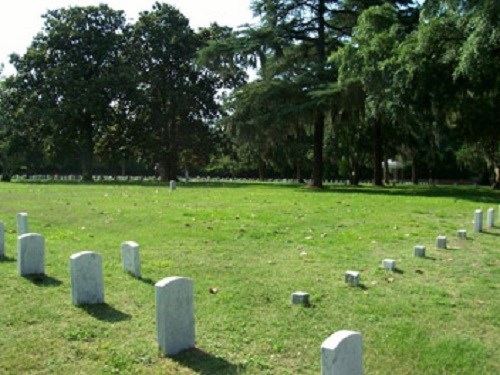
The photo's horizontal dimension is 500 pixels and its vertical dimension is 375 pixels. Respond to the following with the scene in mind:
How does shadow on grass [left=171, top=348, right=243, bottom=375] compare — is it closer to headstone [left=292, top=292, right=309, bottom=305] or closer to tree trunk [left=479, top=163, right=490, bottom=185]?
headstone [left=292, top=292, right=309, bottom=305]

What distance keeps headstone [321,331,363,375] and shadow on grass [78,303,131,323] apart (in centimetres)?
261

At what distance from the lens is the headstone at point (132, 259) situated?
713 centimetres

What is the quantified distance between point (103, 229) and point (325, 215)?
6.06m

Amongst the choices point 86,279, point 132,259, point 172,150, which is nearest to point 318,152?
point 172,150

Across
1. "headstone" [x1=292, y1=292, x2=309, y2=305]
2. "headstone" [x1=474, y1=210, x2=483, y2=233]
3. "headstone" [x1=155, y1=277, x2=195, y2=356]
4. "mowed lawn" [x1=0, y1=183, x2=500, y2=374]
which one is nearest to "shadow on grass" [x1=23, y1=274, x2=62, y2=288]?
"mowed lawn" [x1=0, y1=183, x2=500, y2=374]

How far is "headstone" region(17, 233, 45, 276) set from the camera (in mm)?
6777

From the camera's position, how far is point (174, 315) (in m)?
4.77

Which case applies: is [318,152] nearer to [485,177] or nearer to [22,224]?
[22,224]

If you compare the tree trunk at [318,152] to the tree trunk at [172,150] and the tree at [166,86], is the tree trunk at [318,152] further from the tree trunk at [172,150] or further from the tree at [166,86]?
the tree trunk at [172,150]

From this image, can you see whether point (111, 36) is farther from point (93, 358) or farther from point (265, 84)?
point (93, 358)

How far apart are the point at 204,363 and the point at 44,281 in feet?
9.88

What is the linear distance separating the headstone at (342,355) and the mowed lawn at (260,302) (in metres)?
0.89

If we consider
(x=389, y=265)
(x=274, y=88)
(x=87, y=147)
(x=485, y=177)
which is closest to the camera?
(x=389, y=265)

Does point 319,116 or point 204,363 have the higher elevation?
point 319,116
